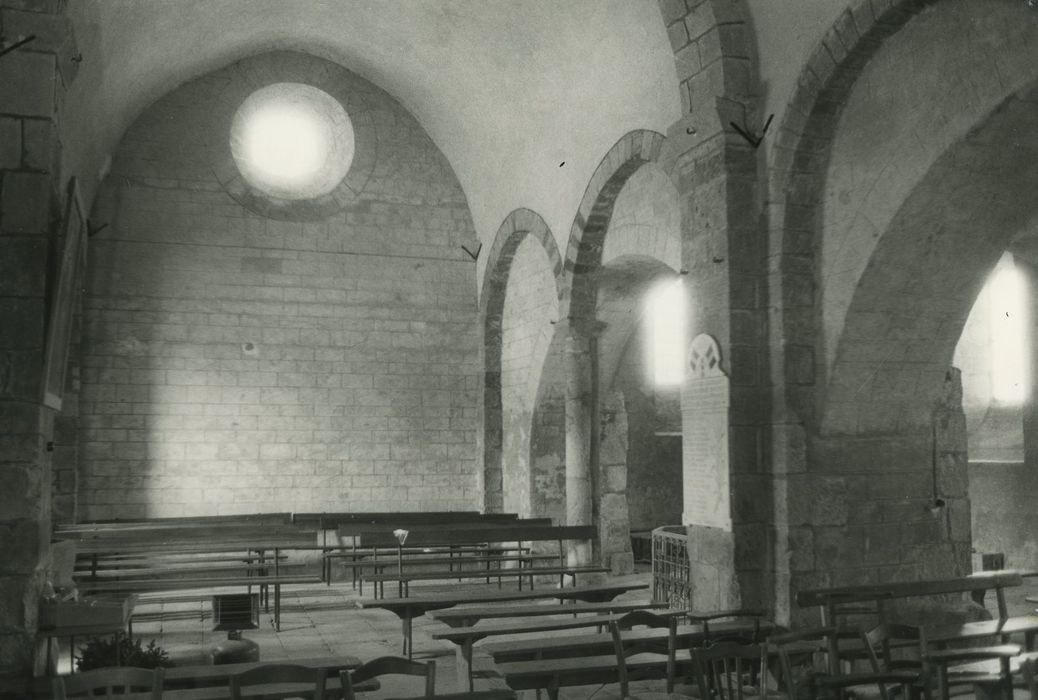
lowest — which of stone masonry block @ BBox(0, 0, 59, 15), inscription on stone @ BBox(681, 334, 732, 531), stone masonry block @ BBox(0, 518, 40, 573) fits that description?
stone masonry block @ BBox(0, 518, 40, 573)

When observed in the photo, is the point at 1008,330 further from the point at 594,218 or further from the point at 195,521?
the point at 195,521

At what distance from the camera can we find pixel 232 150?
11953 mm

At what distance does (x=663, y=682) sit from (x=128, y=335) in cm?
797

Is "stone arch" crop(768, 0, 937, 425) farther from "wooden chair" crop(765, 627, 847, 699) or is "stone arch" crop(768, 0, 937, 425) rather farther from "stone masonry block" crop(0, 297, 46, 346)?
"stone masonry block" crop(0, 297, 46, 346)

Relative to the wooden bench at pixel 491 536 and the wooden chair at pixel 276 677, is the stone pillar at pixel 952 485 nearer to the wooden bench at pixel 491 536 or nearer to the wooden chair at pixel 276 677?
the wooden bench at pixel 491 536

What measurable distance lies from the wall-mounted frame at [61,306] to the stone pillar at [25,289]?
0.17 feet

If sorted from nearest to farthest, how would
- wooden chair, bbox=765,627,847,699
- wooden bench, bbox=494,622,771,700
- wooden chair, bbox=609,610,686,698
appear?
1. wooden chair, bbox=765,627,847,699
2. wooden chair, bbox=609,610,686,698
3. wooden bench, bbox=494,622,771,700

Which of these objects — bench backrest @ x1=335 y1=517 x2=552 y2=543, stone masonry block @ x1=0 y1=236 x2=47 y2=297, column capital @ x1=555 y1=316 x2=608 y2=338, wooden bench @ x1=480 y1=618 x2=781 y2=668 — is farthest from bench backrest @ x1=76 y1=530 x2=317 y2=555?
wooden bench @ x1=480 y1=618 x2=781 y2=668

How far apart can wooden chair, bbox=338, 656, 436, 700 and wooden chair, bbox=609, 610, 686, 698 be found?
90 cm

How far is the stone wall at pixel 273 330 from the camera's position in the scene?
11.3 metres

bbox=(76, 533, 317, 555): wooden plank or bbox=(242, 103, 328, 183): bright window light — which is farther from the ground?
bbox=(242, 103, 328, 183): bright window light

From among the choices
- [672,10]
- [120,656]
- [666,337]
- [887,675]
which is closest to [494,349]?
[666,337]

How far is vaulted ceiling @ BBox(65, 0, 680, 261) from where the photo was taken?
8.40 m

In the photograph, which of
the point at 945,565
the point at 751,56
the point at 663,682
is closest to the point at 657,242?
the point at 751,56
